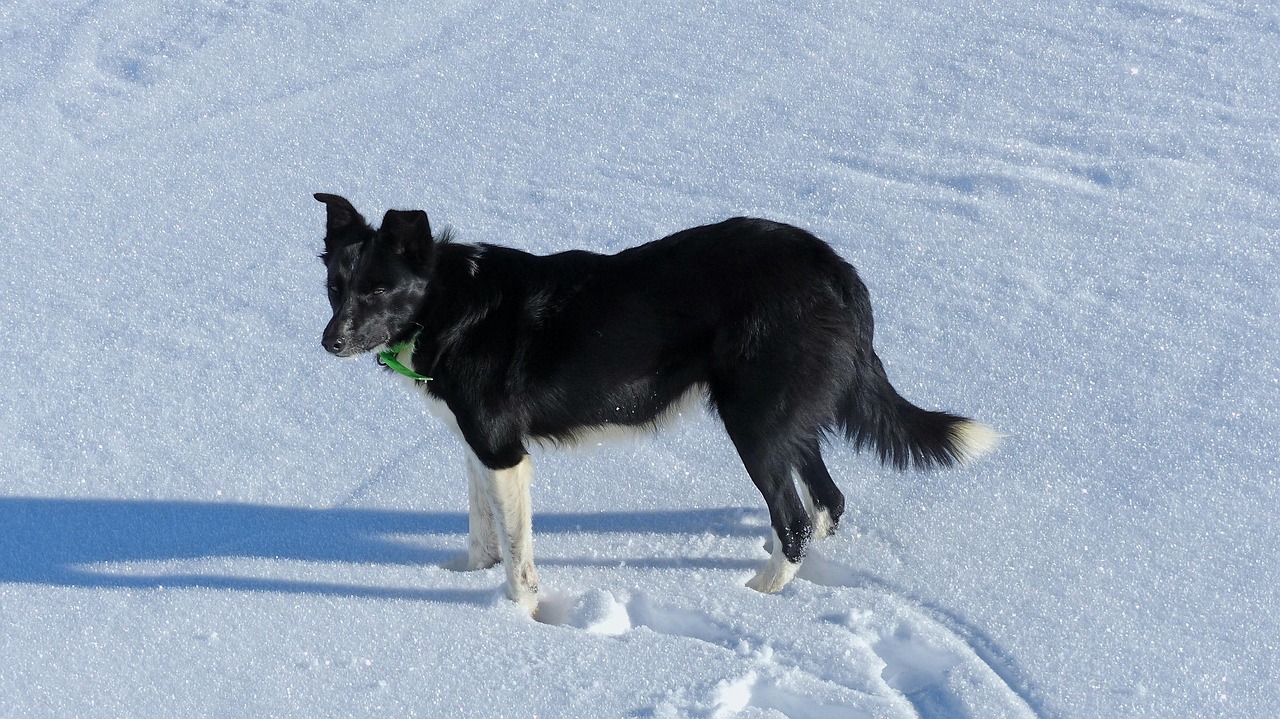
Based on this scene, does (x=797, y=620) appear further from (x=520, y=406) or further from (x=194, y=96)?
(x=194, y=96)

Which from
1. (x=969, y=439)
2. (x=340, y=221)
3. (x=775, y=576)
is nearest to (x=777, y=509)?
(x=775, y=576)

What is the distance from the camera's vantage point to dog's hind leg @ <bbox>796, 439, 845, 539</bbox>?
4.28 metres

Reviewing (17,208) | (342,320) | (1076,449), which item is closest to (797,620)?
(1076,449)

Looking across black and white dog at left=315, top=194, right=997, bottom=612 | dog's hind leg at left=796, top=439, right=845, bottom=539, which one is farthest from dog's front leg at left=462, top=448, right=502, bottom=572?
dog's hind leg at left=796, top=439, right=845, bottom=539

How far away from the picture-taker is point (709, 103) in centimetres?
704

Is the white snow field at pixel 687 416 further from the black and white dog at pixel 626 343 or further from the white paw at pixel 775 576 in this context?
the black and white dog at pixel 626 343

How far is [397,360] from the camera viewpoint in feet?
13.3

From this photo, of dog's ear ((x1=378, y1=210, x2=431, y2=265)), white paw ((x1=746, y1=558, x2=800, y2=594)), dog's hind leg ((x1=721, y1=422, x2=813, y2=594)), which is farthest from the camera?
white paw ((x1=746, y1=558, x2=800, y2=594))

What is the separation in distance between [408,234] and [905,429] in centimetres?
198

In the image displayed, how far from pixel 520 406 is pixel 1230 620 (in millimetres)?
2538

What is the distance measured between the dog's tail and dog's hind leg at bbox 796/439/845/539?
216 mm

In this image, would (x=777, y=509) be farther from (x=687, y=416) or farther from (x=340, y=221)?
(x=340, y=221)

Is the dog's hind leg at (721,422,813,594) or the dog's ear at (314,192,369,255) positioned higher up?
the dog's ear at (314,192,369,255)

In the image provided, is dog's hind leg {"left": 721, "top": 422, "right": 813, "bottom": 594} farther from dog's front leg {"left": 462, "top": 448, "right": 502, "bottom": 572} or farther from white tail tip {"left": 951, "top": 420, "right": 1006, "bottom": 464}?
dog's front leg {"left": 462, "top": 448, "right": 502, "bottom": 572}
